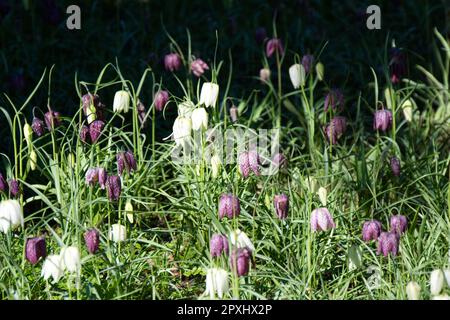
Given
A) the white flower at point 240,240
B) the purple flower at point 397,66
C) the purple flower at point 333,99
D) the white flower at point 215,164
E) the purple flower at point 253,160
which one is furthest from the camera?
the purple flower at point 397,66

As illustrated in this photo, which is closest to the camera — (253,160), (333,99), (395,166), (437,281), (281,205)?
(437,281)

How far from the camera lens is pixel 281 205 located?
3061 millimetres

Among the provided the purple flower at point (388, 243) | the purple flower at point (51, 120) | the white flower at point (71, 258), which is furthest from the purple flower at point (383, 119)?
the white flower at point (71, 258)

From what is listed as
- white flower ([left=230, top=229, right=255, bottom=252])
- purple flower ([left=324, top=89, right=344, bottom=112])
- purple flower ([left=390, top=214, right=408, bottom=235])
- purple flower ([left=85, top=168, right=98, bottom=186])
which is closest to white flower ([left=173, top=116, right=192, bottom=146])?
purple flower ([left=85, top=168, right=98, bottom=186])

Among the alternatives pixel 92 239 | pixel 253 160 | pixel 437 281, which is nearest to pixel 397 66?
pixel 253 160

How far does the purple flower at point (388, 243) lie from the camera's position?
291 cm

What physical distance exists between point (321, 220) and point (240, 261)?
356mm

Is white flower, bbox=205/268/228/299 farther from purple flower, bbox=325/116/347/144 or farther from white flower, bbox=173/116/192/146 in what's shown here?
purple flower, bbox=325/116/347/144

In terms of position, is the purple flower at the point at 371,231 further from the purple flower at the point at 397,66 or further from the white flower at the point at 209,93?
the purple flower at the point at 397,66

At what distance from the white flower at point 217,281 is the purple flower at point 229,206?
0.26 m

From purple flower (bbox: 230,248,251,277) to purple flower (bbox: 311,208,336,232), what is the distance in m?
0.31

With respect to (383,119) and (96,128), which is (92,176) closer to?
(96,128)

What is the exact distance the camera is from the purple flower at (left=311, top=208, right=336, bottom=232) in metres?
2.95

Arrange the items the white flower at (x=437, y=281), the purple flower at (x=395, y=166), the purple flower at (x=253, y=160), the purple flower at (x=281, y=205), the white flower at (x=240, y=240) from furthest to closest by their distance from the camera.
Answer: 1. the purple flower at (x=395, y=166)
2. the purple flower at (x=253, y=160)
3. the purple flower at (x=281, y=205)
4. the white flower at (x=240, y=240)
5. the white flower at (x=437, y=281)
